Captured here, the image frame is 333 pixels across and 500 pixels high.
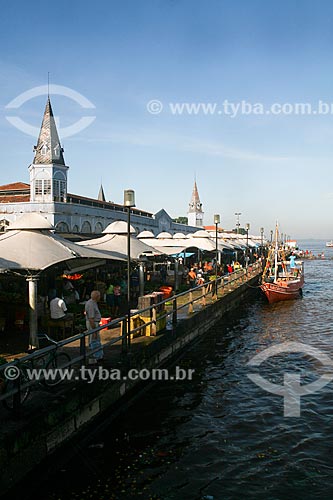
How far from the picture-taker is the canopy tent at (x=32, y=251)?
10449 mm

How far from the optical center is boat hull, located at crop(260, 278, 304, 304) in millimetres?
30766

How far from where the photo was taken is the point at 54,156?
4288 cm

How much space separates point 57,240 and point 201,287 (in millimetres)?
9206

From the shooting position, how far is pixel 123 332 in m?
10.9

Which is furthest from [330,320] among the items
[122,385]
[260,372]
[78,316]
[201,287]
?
[122,385]

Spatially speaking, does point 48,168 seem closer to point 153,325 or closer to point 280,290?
point 280,290

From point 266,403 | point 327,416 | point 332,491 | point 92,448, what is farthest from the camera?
point 266,403

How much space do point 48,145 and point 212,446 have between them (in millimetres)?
39102

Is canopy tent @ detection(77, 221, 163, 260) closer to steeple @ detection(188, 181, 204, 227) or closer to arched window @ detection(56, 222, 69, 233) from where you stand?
arched window @ detection(56, 222, 69, 233)

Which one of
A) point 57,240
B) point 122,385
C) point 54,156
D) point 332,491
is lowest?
point 332,491

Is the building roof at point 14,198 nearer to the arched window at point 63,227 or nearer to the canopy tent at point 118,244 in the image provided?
the arched window at point 63,227

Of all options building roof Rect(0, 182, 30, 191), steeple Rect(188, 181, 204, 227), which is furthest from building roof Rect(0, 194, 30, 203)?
steeple Rect(188, 181, 204, 227)

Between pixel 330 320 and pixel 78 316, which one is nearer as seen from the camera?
pixel 78 316

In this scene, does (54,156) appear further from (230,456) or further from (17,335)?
(230,456)
